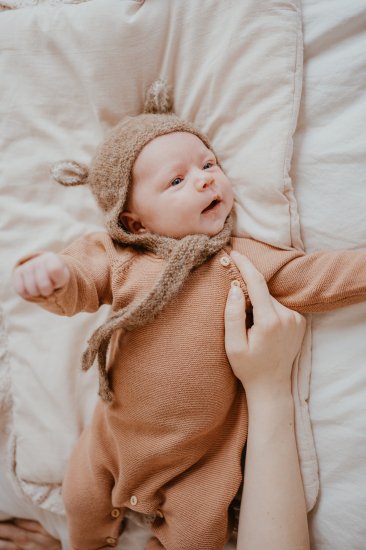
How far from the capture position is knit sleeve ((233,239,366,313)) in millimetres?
898

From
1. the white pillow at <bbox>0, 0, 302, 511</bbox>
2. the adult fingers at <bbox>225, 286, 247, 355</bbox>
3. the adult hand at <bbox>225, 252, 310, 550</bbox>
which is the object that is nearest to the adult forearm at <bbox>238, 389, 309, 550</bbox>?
the adult hand at <bbox>225, 252, 310, 550</bbox>

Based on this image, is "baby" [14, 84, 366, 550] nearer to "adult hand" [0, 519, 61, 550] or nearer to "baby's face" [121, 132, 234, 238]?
"baby's face" [121, 132, 234, 238]

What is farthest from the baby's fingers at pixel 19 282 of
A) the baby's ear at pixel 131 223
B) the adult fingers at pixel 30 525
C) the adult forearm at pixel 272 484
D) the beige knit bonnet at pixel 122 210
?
the adult fingers at pixel 30 525

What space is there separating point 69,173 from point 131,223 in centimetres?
19

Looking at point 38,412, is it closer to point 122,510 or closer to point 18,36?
point 122,510

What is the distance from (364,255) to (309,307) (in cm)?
16

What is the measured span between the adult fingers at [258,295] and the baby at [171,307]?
0.03 m

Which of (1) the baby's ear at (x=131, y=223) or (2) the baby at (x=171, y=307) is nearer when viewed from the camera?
(2) the baby at (x=171, y=307)

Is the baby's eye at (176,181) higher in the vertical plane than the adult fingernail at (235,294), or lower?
higher

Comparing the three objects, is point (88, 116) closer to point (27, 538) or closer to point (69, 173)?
point (69, 173)

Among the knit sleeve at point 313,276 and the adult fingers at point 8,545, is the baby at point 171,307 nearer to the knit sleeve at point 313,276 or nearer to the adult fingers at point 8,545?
the knit sleeve at point 313,276

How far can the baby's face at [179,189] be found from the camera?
0.93m

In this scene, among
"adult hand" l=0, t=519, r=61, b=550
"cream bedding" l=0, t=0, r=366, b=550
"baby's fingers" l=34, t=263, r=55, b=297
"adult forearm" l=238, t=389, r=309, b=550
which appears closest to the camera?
"baby's fingers" l=34, t=263, r=55, b=297

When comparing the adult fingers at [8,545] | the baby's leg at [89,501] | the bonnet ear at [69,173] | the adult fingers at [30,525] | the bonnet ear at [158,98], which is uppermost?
the bonnet ear at [158,98]
